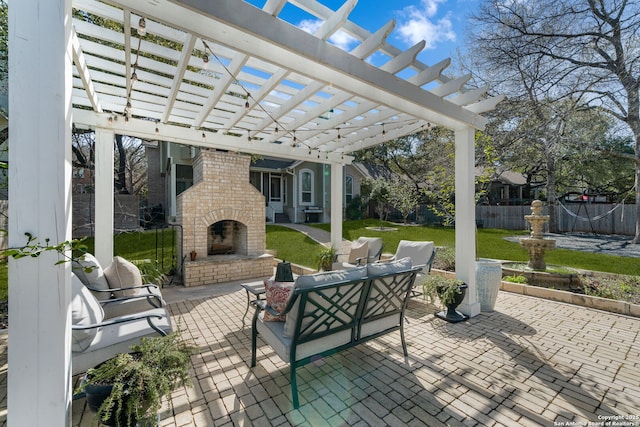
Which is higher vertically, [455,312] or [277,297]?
[277,297]

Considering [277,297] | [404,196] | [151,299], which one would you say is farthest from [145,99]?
[404,196]

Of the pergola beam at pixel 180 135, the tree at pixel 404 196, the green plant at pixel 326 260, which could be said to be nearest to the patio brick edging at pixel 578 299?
the green plant at pixel 326 260

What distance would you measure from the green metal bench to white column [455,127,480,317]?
179 centimetres

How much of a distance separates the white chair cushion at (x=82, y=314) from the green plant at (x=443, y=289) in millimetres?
4163

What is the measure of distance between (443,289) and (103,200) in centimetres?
574

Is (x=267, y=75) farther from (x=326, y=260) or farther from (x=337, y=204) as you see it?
(x=326, y=260)

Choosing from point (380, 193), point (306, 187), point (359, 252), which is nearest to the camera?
point (359, 252)

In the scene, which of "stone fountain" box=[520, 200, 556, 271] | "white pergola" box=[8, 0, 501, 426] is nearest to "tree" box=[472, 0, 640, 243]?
"stone fountain" box=[520, 200, 556, 271]

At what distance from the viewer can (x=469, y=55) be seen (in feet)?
29.7

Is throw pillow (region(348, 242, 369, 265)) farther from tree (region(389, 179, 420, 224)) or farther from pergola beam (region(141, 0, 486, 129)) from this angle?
tree (region(389, 179, 420, 224))

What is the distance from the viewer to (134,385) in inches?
70.6

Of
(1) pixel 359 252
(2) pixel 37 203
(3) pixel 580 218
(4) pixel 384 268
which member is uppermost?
(2) pixel 37 203

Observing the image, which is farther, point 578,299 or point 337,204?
point 337,204

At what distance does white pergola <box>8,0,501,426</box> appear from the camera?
5.32 feet
